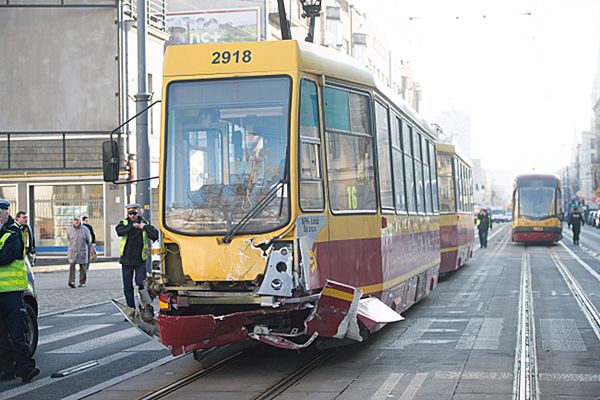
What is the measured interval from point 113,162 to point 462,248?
16.5 metres

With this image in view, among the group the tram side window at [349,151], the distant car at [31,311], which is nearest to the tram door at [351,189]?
the tram side window at [349,151]

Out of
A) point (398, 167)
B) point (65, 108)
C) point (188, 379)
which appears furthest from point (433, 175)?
point (65, 108)

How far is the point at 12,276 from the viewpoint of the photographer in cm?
995

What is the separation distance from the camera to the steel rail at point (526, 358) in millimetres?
8883

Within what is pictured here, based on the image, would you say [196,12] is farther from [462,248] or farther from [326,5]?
[462,248]

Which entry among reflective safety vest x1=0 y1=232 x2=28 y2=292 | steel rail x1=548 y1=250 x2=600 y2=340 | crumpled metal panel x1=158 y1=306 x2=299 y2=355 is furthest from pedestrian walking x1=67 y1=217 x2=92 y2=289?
crumpled metal panel x1=158 y1=306 x2=299 y2=355

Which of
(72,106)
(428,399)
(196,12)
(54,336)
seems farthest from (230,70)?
(196,12)

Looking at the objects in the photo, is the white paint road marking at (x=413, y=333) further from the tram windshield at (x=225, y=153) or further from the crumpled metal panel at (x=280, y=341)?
the tram windshield at (x=225, y=153)

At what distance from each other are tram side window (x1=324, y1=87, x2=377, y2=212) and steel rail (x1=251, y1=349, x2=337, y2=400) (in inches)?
66.8

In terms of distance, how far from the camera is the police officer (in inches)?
387

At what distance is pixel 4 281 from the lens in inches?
390

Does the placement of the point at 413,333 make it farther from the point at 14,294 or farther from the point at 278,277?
the point at 14,294

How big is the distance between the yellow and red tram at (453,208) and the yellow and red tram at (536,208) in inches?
568

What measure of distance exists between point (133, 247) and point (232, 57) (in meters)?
6.03
